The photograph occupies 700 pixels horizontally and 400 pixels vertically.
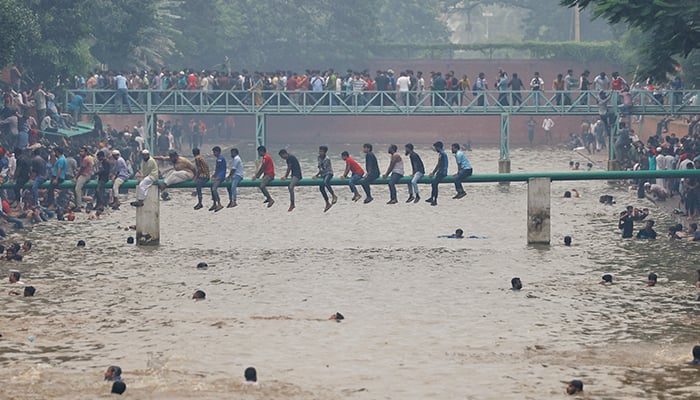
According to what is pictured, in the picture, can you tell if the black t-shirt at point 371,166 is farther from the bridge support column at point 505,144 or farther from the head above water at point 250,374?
the bridge support column at point 505,144

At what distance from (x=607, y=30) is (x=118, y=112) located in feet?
184

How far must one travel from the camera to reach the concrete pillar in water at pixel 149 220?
36.3 m

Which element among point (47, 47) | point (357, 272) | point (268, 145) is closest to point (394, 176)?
point (357, 272)

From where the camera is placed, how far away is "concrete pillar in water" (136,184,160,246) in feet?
119

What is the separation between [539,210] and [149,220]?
10.7 metres

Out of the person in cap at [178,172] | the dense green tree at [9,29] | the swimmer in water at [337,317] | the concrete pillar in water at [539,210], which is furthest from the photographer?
the dense green tree at [9,29]

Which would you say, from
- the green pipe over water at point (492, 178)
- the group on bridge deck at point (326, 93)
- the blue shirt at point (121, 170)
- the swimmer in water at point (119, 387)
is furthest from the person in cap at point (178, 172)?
the group on bridge deck at point (326, 93)

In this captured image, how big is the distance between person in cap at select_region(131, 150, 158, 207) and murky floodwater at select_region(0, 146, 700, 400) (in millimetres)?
1498

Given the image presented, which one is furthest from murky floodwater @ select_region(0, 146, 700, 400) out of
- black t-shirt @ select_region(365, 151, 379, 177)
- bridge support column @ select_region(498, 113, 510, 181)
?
bridge support column @ select_region(498, 113, 510, 181)

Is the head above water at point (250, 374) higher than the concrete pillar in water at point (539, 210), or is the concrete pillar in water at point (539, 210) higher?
the concrete pillar in water at point (539, 210)

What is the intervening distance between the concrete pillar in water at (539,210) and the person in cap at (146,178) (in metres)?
10.2

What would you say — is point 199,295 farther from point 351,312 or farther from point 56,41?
point 56,41

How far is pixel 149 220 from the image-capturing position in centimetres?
3694

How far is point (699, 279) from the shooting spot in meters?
31.3
